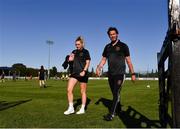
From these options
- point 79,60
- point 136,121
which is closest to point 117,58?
point 79,60

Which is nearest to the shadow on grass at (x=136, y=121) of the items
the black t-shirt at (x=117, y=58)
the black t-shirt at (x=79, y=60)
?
the black t-shirt at (x=117, y=58)

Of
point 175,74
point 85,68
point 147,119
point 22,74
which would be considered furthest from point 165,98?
point 22,74

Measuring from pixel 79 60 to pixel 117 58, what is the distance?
142 cm

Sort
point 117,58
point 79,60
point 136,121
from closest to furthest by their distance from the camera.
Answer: point 136,121, point 117,58, point 79,60

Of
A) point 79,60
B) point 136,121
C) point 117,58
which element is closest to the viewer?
point 136,121

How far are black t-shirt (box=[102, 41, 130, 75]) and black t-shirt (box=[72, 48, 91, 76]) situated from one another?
1.13 m

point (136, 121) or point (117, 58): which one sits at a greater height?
point (117, 58)

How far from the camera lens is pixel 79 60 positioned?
10.5 metres

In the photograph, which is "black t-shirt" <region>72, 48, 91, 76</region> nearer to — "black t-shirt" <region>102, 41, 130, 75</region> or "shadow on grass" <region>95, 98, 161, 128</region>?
"black t-shirt" <region>102, 41, 130, 75</region>

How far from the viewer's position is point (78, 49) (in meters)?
10.5

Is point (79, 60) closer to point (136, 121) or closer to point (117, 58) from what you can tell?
point (117, 58)

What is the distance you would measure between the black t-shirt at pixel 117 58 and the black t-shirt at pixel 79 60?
3.72ft

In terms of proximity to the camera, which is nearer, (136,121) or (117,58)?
(136,121)

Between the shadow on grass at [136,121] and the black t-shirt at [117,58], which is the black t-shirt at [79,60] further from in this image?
the shadow on grass at [136,121]
